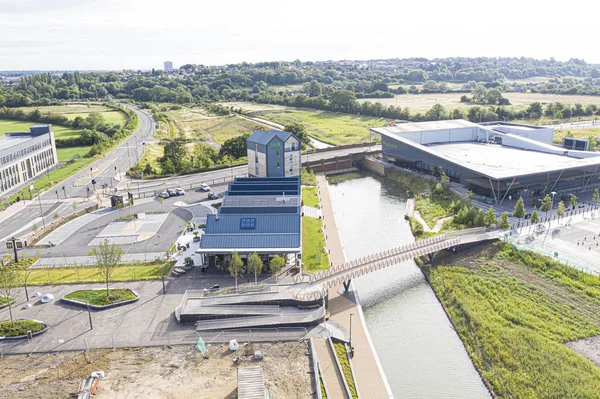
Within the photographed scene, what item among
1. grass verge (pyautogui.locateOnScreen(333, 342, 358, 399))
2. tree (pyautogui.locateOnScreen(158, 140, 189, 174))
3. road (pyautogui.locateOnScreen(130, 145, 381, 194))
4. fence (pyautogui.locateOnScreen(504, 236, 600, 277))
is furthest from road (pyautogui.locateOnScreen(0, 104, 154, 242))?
fence (pyautogui.locateOnScreen(504, 236, 600, 277))

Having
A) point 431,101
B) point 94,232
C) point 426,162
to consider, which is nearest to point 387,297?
point 94,232

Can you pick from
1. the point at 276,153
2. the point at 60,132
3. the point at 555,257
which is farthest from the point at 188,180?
the point at 60,132

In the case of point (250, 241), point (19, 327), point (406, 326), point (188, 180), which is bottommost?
point (406, 326)

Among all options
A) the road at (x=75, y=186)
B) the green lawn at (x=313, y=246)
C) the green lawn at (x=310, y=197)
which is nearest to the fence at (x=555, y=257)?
the green lawn at (x=313, y=246)

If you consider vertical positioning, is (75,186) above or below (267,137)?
below

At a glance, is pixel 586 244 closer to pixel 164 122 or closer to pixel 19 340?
pixel 19 340

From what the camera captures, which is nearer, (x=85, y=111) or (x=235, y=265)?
(x=235, y=265)

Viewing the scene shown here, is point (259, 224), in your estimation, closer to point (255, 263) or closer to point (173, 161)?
point (255, 263)

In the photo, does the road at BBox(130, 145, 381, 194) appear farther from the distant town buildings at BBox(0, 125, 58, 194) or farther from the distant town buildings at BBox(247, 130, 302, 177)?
the distant town buildings at BBox(0, 125, 58, 194)
